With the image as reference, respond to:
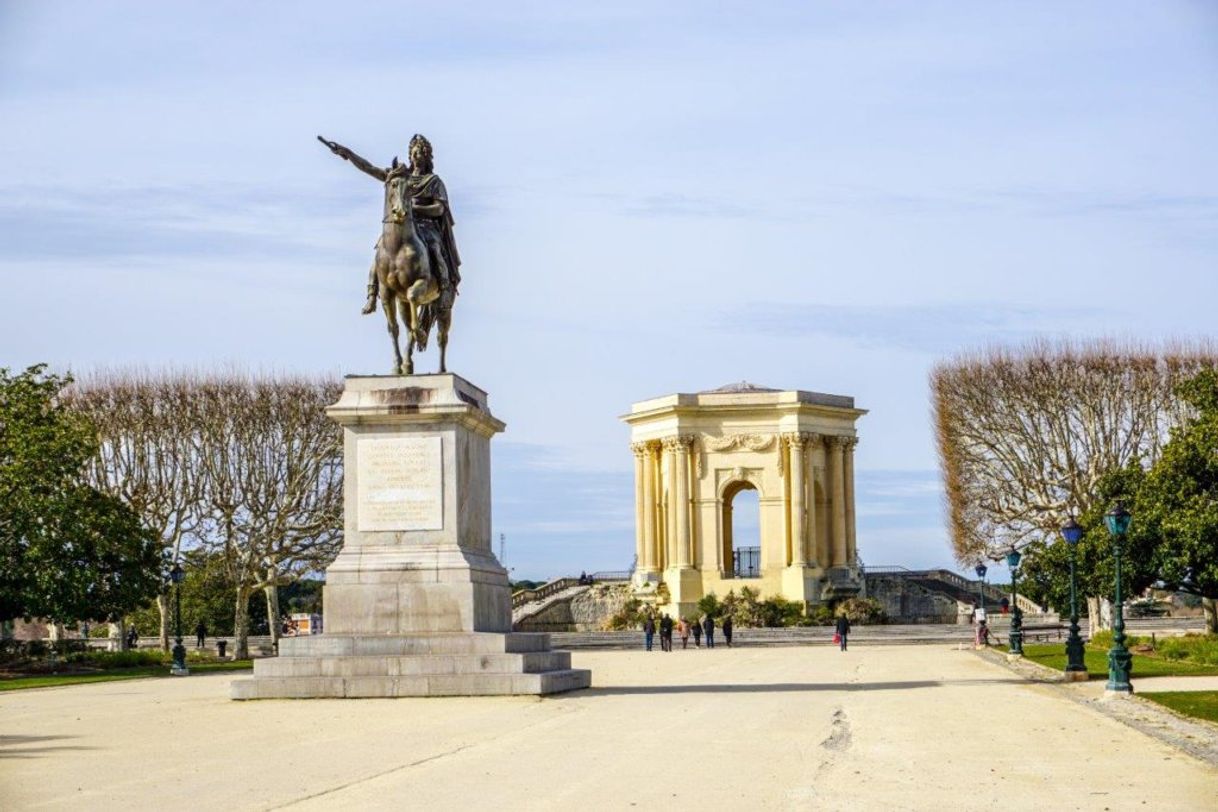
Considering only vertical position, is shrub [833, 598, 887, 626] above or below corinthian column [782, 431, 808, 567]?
below

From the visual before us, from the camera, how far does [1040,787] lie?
52.4ft

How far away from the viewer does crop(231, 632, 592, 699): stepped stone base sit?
27125 mm

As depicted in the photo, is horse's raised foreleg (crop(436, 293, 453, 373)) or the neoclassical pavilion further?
the neoclassical pavilion

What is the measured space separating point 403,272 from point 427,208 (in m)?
1.14

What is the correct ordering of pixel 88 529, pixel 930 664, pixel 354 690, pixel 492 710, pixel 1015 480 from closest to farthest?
pixel 492 710 < pixel 354 690 < pixel 930 664 < pixel 88 529 < pixel 1015 480

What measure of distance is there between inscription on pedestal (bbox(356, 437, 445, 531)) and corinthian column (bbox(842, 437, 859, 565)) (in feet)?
221

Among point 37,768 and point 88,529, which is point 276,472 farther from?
point 37,768

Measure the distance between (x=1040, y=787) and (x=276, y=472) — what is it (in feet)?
180

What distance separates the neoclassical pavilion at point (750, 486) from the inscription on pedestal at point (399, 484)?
207ft

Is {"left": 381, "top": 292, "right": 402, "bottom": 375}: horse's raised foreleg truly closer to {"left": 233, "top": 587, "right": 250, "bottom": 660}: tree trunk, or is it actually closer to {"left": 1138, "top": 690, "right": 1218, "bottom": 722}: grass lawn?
{"left": 1138, "top": 690, "right": 1218, "bottom": 722}: grass lawn

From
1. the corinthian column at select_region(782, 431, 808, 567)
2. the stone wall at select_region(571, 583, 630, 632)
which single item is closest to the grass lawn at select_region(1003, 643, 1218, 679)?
the corinthian column at select_region(782, 431, 808, 567)

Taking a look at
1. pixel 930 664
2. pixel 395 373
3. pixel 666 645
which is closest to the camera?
pixel 395 373

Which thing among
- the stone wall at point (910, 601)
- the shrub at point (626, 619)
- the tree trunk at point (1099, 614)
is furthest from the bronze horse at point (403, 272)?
the stone wall at point (910, 601)

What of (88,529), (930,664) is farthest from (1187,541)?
(88,529)
